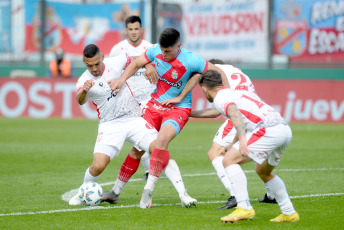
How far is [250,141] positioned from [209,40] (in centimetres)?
2101

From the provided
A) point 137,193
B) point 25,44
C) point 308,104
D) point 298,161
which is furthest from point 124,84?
point 25,44

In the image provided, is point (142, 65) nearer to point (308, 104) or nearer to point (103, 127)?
point (103, 127)

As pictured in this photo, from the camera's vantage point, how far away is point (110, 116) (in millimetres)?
8891

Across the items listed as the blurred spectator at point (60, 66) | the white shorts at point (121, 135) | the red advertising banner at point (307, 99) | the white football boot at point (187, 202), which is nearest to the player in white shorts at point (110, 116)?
the white shorts at point (121, 135)

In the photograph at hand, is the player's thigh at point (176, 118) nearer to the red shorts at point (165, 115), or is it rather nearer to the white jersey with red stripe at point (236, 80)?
the red shorts at point (165, 115)

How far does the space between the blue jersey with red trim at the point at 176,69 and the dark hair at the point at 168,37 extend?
0.34m

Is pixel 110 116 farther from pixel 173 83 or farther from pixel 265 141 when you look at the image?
pixel 265 141

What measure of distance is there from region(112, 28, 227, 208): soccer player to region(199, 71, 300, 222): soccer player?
4.08 feet

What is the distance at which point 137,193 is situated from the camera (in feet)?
31.2

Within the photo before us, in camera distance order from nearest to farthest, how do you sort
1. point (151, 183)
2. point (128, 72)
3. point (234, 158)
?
point (234, 158), point (151, 183), point (128, 72)

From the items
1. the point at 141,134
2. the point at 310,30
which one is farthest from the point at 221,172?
the point at 310,30

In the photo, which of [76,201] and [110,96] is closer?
[76,201]

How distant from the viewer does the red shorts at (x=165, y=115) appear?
8.61 meters

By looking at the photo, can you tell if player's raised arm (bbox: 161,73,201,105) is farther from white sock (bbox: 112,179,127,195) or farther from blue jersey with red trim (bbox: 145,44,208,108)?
white sock (bbox: 112,179,127,195)
